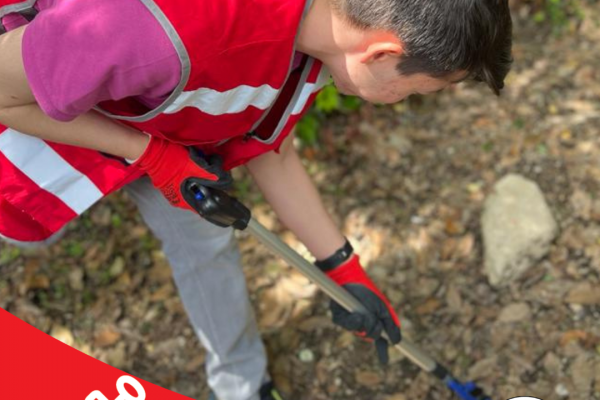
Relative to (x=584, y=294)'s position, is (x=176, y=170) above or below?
above

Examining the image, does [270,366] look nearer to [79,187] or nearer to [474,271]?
[474,271]

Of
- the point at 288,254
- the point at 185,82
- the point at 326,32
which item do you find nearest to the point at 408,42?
the point at 326,32

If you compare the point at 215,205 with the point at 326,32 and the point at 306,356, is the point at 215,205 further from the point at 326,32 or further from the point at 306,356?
the point at 306,356

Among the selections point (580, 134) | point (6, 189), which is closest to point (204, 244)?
point (6, 189)

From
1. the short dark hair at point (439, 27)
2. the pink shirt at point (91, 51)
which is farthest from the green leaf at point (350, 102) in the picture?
the pink shirt at point (91, 51)

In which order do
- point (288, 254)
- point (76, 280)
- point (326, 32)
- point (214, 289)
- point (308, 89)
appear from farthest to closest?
point (76, 280)
point (214, 289)
point (288, 254)
point (308, 89)
point (326, 32)

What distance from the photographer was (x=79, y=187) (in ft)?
6.68

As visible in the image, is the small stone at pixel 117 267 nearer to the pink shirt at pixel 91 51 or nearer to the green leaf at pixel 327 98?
the green leaf at pixel 327 98

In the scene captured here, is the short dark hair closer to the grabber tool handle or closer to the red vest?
the red vest

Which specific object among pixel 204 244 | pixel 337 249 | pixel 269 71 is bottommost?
pixel 337 249

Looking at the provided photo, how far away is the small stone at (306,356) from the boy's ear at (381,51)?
1.61 metres

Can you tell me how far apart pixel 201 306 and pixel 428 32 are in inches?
51.9

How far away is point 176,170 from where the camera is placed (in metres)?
2.01

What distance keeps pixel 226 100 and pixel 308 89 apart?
0.30 m
